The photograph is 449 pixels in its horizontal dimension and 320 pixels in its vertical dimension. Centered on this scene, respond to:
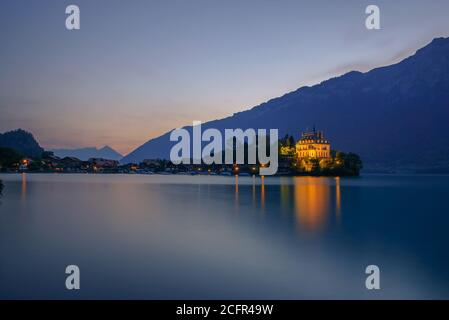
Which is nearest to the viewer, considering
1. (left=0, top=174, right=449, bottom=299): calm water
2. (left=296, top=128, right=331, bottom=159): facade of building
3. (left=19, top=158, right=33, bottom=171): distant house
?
(left=0, top=174, right=449, bottom=299): calm water

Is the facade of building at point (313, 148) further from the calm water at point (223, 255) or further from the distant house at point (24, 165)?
the distant house at point (24, 165)

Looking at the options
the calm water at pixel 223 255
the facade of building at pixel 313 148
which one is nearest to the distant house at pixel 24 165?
the facade of building at pixel 313 148

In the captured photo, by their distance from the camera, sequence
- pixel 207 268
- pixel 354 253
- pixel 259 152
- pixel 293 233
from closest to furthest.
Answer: pixel 207 268, pixel 354 253, pixel 293 233, pixel 259 152

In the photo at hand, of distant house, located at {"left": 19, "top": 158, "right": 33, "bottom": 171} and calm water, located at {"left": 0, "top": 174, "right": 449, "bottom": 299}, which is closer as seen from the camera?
calm water, located at {"left": 0, "top": 174, "right": 449, "bottom": 299}

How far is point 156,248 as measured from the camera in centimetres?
1661

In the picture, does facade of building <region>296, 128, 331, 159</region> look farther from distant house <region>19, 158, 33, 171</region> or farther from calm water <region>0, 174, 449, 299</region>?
distant house <region>19, 158, 33, 171</region>

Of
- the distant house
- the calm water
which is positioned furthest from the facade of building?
the distant house

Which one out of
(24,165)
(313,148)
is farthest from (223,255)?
(24,165)

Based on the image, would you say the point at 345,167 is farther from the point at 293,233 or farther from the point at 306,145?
the point at 293,233

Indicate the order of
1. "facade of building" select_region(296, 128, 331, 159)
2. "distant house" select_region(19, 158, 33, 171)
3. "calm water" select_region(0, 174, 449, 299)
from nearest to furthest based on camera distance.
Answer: "calm water" select_region(0, 174, 449, 299)
"facade of building" select_region(296, 128, 331, 159)
"distant house" select_region(19, 158, 33, 171)

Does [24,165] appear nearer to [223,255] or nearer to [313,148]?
[313,148]
